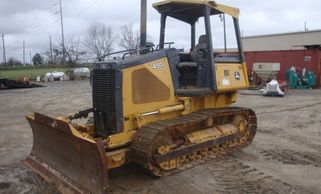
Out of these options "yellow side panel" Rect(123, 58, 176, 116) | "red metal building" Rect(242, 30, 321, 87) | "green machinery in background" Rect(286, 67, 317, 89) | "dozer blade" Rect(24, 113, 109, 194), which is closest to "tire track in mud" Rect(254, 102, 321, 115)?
"yellow side panel" Rect(123, 58, 176, 116)

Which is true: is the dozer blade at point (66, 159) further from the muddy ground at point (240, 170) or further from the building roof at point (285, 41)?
the building roof at point (285, 41)

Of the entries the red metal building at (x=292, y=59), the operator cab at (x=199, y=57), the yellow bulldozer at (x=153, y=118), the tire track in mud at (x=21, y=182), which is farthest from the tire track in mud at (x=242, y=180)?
the red metal building at (x=292, y=59)

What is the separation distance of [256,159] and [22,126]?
23.6 ft

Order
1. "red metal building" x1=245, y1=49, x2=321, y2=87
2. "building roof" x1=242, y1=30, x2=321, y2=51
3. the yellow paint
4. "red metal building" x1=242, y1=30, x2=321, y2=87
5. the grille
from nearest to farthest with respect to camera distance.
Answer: the grille, the yellow paint, "red metal building" x1=245, y1=49, x2=321, y2=87, "red metal building" x1=242, y1=30, x2=321, y2=87, "building roof" x1=242, y1=30, x2=321, y2=51

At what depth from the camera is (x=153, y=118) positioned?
6691 mm

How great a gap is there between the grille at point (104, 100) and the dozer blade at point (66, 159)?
2.28 ft

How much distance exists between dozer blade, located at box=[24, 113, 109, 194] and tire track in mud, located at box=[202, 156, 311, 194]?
172 centimetres

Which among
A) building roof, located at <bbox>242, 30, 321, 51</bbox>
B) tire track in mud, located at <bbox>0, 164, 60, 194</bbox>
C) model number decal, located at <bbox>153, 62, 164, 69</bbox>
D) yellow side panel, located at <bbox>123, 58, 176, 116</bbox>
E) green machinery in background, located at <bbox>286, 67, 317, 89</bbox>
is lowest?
tire track in mud, located at <bbox>0, 164, 60, 194</bbox>

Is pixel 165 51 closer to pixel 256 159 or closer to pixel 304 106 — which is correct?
pixel 256 159

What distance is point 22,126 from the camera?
11.8m

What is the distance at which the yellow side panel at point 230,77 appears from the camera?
7289 mm

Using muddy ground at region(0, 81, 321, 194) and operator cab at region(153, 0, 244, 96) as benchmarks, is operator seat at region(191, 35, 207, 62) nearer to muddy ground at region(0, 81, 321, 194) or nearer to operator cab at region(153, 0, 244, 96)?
operator cab at region(153, 0, 244, 96)

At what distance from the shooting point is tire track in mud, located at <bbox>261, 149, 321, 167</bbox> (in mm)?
7300

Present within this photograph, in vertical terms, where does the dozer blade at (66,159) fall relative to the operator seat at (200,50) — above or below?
below
